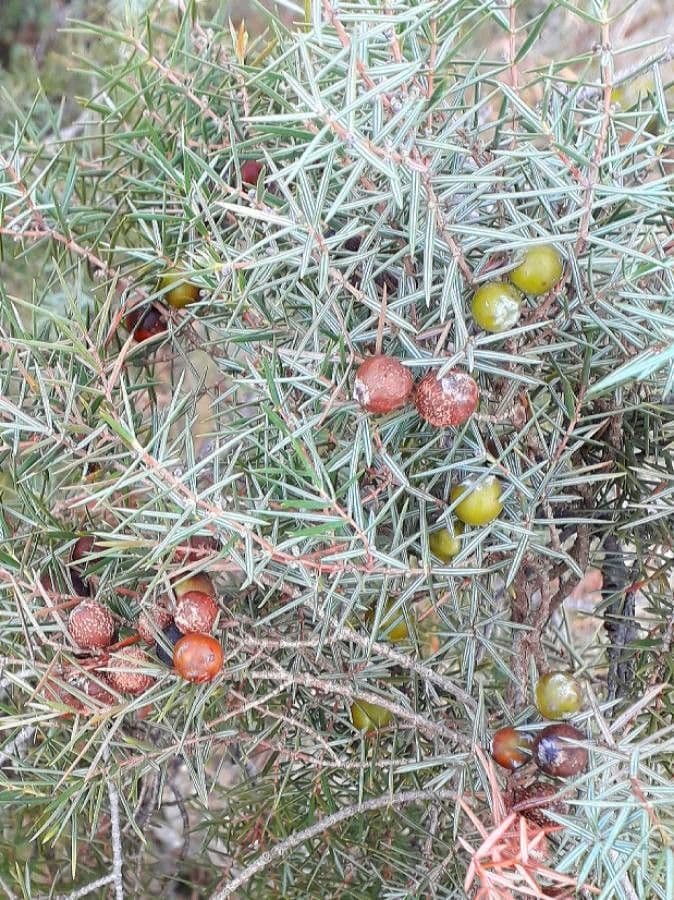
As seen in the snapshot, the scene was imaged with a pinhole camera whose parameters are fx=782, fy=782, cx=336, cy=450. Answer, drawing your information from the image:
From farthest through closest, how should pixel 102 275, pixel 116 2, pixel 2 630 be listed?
pixel 116 2, pixel 102 275, pixel 2 630

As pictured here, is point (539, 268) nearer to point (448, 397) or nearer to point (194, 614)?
point (448, 397)

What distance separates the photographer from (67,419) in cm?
72

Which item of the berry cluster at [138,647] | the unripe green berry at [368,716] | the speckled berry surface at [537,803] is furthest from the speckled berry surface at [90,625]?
the speckled berry surface at [537,803]

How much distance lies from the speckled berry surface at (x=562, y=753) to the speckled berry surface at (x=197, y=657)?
0.29m

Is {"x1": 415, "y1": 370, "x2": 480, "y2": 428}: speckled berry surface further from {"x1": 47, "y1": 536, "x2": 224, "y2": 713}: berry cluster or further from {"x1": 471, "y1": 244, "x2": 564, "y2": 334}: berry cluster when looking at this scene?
{"x1": 47, "y1": 536, "x2": 224, "y2": 713}: berry cluster

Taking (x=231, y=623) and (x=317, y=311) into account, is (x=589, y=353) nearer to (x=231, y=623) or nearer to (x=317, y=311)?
(x=317, y=311)

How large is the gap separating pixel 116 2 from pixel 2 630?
6.60 feet

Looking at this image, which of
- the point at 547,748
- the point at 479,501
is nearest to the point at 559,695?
the point at 547,748

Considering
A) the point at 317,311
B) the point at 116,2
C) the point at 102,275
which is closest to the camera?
the point at 317,311

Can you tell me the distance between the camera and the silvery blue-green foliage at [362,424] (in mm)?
612

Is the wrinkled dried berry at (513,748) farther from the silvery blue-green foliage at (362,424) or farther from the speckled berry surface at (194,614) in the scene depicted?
the speckled berry surface at (194,614)

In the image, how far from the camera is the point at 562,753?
0.66m

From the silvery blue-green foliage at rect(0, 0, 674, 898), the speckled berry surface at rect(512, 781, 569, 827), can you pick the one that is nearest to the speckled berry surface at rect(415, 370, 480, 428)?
the silvery blue-green foliage at rect(0, 0, 674, 898)

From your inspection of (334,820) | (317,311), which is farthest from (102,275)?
(334,820)
